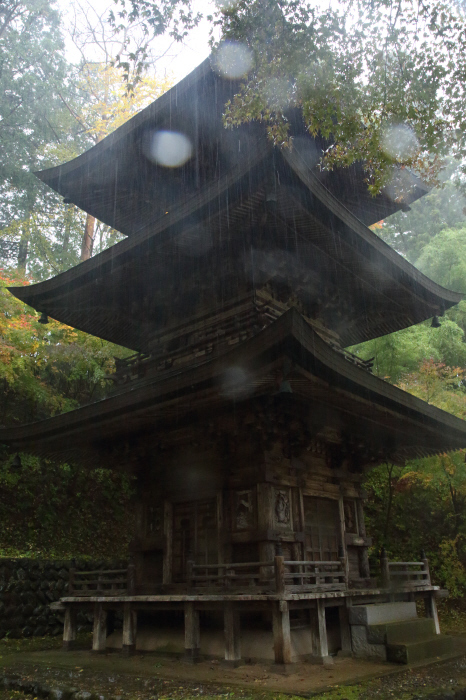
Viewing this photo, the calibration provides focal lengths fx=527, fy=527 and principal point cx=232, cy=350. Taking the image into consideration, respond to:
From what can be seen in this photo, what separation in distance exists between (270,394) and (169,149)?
21.2 ft

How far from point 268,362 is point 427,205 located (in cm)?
3702

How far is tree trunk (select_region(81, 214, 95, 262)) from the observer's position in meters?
24.2

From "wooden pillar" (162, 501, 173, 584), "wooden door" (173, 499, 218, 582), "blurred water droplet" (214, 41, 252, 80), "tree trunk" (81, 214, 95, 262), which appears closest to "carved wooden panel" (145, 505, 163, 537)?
"wooden pillar" (162, 501, 173, 584)

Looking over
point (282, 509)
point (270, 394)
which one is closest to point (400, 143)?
point (270, 394)

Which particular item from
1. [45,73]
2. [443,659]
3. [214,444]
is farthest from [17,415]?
[45,73]

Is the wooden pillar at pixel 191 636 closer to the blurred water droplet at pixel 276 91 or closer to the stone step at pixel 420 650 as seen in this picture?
the stone step at pixel 420 650

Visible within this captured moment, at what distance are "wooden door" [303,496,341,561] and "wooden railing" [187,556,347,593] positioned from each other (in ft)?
1.26

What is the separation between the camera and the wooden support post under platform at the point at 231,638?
7535 mm

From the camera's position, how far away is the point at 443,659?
8.23 meters

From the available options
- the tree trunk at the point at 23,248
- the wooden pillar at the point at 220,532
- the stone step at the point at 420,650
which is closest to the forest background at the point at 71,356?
the tree trunk at the point at 23,248

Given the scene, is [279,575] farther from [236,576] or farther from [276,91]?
[276,91]

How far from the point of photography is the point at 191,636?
798 cm

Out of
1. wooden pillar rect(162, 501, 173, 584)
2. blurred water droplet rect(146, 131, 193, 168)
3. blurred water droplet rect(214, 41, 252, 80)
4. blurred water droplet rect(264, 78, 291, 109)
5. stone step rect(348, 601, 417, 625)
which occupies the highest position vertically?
blurred water droplet rect(146, 131, 193, 168)

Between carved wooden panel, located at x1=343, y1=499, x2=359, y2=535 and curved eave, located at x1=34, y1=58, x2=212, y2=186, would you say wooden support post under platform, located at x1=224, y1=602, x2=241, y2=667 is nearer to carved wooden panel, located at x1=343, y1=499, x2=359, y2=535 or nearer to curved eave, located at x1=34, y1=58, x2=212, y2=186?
carved wooden panel, located at x1=343, y1=499, x2=359, y2=535
